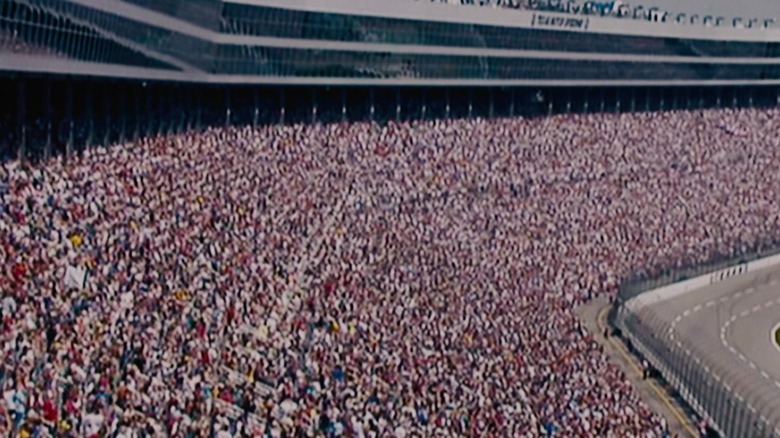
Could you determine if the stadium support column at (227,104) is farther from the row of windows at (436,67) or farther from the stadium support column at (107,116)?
the stadium support column at (107,116)

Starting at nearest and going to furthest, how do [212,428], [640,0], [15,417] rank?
[15,417], [212,428], [640,0]

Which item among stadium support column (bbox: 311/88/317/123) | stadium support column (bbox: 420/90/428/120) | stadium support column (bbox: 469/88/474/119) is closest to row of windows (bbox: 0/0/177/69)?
stadium support column (bbox: 311/88/317/123)

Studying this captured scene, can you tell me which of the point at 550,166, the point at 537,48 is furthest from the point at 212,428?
the point at 537,48

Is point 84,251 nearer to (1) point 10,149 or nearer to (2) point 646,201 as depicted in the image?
(1) point 10,149

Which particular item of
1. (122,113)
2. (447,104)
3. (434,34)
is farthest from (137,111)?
(447,104)

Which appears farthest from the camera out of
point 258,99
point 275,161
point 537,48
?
point 537,48

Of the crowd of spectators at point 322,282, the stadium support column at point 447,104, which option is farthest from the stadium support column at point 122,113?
the stadium support column at point 447,104
